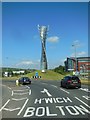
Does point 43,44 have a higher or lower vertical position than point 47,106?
higher

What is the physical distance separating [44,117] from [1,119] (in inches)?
71.6

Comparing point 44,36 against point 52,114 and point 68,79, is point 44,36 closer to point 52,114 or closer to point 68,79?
point 68,79

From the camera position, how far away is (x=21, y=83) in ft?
177

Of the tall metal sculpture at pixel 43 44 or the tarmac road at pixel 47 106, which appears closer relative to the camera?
the tarmac road at pixel 47 106

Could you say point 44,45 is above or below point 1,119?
above

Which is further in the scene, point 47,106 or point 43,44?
point 43,44

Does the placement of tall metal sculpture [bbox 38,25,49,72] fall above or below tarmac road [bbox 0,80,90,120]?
above

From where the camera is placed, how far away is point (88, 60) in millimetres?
169875

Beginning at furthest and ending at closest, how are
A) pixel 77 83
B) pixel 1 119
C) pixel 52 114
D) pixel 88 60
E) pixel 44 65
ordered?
pixel 88 60 → pixel 44 65 → pixel 77 83 → pixel 52 114 → pixel 1 119

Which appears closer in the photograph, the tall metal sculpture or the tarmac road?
the tarmac road

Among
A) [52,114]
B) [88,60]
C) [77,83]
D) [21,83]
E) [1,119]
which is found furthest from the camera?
[88,60]

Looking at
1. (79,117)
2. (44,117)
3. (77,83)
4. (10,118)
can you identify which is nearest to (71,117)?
(79,117)

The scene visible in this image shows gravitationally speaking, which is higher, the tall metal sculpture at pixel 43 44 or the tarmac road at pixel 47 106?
the tall metal sculpture at pixel 43 44

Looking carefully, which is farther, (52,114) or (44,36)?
(44,36)
